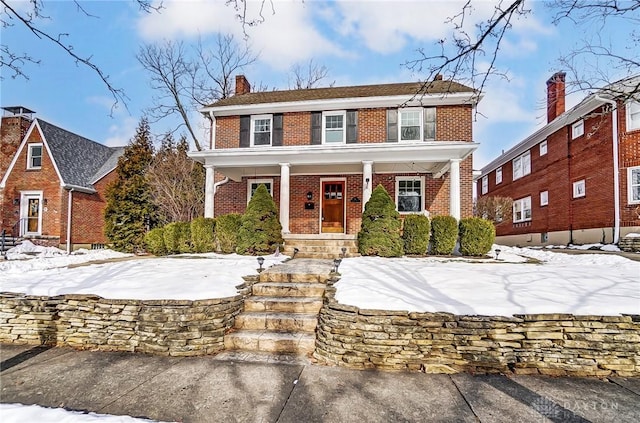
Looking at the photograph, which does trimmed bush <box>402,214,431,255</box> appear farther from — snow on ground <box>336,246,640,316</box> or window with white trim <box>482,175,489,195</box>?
window with white trim <box>482,175,489,195</box>

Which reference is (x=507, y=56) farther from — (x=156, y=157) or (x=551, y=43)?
(x=156, y=157)

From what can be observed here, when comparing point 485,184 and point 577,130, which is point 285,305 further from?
point 485,184

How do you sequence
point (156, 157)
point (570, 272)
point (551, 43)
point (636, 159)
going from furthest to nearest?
point (156, 157), point (636, 159), point (570, 272), point (551, 43)

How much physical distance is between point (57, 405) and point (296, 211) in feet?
33.6

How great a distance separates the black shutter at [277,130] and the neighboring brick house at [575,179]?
9.22 meters

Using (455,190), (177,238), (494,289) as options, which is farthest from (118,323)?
(455,190)

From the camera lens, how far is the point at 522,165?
19.6 metres

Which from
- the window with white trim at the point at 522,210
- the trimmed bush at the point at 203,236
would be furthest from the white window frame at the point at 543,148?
the trimmed bush at the point at 203,236

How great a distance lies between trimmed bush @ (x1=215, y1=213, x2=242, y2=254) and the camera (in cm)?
955

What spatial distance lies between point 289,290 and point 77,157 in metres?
19.4

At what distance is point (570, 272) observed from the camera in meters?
5.83

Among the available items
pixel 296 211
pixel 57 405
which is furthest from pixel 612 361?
pixel 296 211

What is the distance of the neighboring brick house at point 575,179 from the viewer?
12.0 metres

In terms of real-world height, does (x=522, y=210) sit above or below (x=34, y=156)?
below
